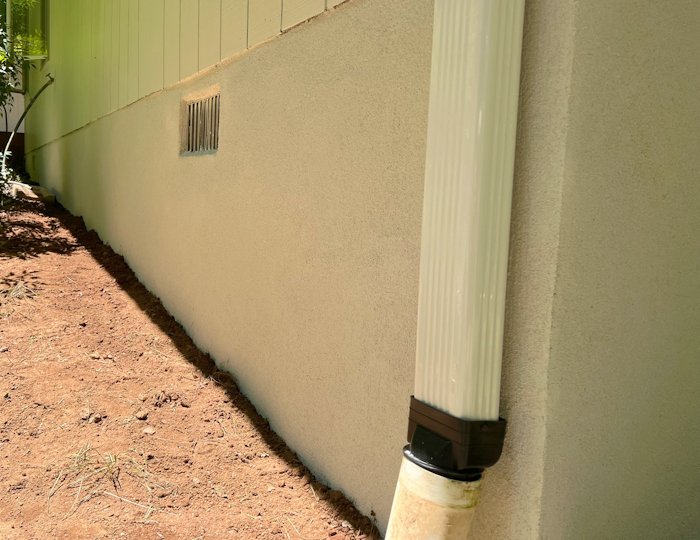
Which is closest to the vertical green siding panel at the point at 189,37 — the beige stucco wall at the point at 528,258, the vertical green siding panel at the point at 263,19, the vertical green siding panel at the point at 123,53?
the beige stucco wall at the point at 528,258

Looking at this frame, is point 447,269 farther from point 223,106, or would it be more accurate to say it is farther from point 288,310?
point 223,106

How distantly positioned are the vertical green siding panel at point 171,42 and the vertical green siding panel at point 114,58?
1928mm

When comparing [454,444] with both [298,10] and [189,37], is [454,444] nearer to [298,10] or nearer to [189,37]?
[298,10]

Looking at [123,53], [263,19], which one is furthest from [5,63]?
[263,19]

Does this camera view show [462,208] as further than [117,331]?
No

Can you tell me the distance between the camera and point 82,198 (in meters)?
9.49

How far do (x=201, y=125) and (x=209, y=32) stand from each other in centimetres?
77

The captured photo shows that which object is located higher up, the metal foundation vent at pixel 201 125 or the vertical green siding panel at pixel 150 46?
the vertical green siding panel at pixel 150 46

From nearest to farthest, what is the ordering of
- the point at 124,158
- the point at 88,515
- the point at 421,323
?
the point at 421,323
the point at 88,515
the point at 124,158

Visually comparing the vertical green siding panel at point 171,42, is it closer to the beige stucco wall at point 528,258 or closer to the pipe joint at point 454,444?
the beige stucco wall at point 528,258

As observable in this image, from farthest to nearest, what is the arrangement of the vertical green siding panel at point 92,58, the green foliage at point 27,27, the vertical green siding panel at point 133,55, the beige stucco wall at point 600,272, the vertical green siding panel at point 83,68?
the green foliage at point 27,27, the vertical green siding panel at point 83,68, the vertical green siding panel at point 92,58, the vertical green siding panel at point 133,55, the beige stucco wall at point 600,272

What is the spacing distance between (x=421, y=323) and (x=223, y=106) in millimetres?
2975

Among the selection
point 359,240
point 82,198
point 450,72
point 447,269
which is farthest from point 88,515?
point 82,198

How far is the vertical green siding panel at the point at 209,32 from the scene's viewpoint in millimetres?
4688
